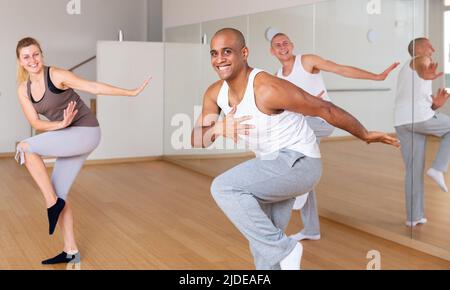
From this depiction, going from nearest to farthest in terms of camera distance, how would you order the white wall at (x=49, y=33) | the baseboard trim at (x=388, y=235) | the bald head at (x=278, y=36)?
the baseboard trim at (x=388, y=235) < the bald head at (x=278, y=36) < the white wall at (x=49, y=33)

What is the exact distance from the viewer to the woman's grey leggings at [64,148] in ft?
11.1

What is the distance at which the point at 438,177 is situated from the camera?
3801mm

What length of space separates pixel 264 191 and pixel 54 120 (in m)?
1.47

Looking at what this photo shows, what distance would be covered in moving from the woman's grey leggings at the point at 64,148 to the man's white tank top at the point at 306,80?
1.55 meters

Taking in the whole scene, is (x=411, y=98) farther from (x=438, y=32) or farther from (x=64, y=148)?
(x=64, y=148)

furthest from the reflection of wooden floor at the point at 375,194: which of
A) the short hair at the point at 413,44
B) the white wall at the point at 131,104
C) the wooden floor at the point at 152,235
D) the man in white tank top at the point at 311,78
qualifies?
the white wall at the point at 131,104

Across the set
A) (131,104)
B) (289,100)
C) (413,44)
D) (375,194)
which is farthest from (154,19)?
(289,100)

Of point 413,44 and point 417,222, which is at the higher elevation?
point 413,44

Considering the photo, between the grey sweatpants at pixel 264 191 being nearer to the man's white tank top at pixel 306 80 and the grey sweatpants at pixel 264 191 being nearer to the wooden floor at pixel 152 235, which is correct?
the wooden floor at pixel 152 235

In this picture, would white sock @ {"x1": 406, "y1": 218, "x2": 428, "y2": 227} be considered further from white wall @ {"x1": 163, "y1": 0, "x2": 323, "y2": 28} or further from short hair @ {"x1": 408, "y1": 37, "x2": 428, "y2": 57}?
white wall @ {"x1": 163, "y1": 0, "x2": 323, "y2": 28}

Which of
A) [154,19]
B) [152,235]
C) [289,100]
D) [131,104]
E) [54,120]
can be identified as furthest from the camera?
[154,19]

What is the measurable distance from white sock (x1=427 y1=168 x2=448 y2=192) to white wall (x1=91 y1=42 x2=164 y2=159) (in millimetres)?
4659
